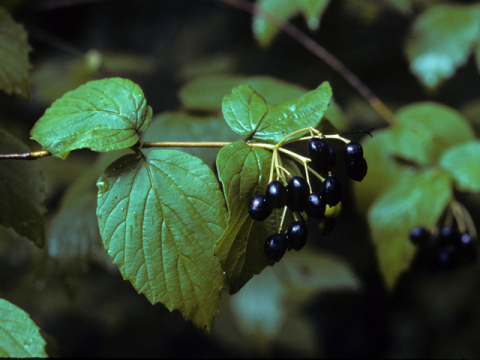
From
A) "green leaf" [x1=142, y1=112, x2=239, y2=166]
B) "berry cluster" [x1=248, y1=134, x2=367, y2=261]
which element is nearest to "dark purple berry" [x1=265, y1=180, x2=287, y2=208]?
"berry cluster" [x1=248, y1=134, x2=367, y2=261]

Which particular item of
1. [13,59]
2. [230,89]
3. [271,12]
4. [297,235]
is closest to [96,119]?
[13,59]

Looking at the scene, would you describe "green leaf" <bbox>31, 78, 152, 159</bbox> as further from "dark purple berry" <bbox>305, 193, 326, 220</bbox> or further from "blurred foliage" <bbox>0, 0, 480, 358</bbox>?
"blurred foliage" <bbox>0, 0, 480, 358</bbox>

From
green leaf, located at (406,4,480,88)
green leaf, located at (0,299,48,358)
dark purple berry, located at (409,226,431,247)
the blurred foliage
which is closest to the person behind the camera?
green leaf, located at (0,299,48,358)

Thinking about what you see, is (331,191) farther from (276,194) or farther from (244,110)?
(244,110)

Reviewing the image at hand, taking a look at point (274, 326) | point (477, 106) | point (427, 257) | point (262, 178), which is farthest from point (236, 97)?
point (477, 106)

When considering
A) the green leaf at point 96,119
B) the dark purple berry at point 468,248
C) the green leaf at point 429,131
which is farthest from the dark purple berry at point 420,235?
the green leaf at point 96,119

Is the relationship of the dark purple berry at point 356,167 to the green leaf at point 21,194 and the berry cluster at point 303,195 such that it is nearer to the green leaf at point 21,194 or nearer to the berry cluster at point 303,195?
the berry cluster at point 303,195

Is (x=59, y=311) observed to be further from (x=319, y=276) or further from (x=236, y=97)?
(x=236, y=97)

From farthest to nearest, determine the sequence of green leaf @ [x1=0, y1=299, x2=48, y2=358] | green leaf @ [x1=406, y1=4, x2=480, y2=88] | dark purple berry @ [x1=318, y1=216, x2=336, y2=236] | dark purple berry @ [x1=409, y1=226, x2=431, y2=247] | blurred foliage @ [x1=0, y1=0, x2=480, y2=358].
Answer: green leaf @ [x1=406, y1=4, x2=480, y2=88] < blurred foliage @ [x1=0, y1=0, x2=480, y2=358] < dark purple berry @ [x1=409, y1=226, x2=431, y2=247] < dark purple berry @ [x1=318, y1=216, x2=336, y2=236] < green leaf @ [x1=0, y1=299, x2=48, y2=358]
